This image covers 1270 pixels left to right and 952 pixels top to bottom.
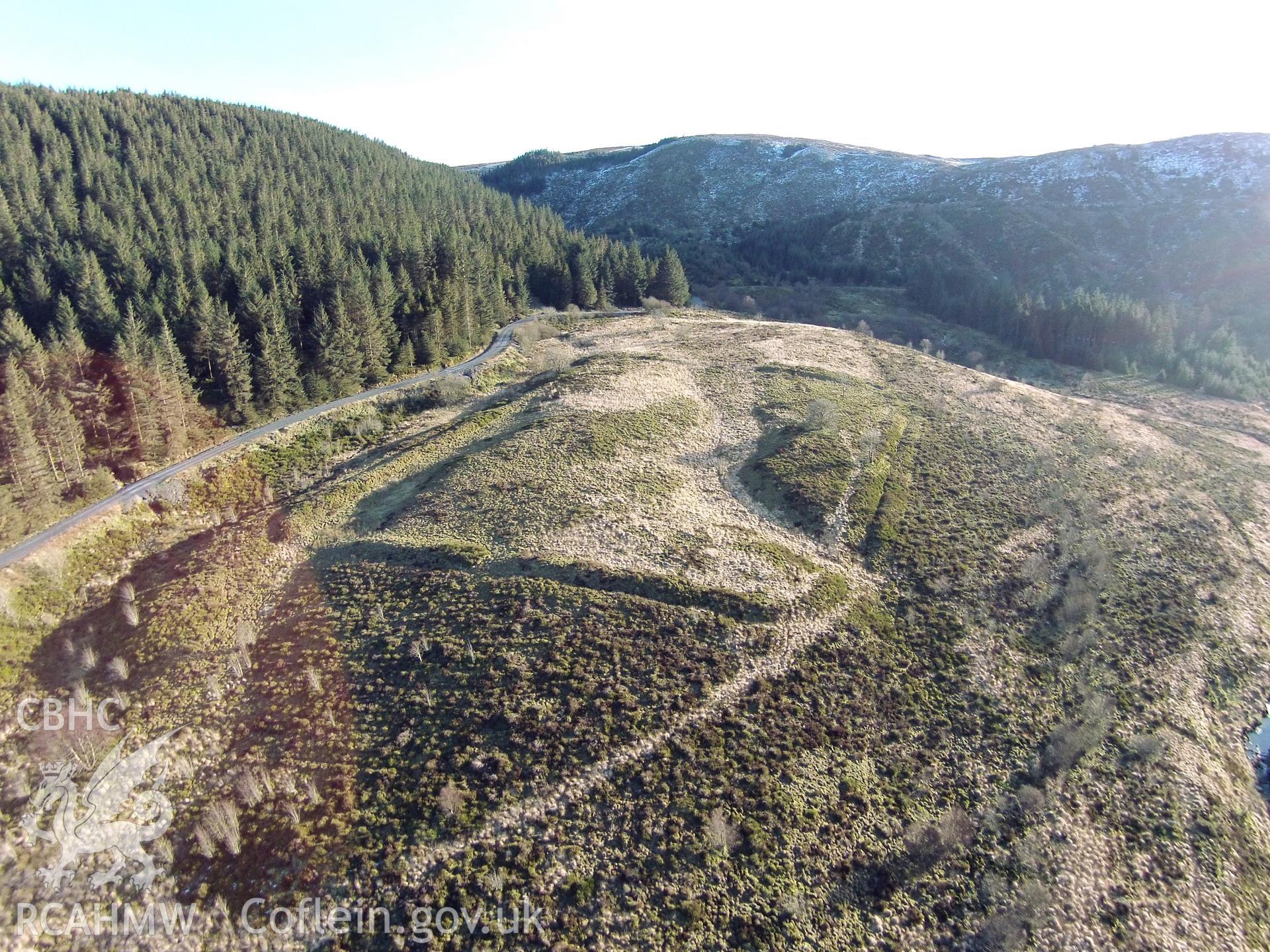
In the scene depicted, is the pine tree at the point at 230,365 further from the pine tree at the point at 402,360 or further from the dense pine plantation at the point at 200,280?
the pine tree at the point at 402,360

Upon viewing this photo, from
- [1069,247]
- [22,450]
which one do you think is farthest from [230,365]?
[1069,247]

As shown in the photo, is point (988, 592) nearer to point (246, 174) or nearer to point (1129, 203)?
point (246, 174)

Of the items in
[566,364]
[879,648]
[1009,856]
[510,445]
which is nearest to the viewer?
[1009,856]

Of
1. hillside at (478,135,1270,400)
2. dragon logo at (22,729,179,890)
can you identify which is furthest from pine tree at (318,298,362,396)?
hillside at (478,135,1270,400)

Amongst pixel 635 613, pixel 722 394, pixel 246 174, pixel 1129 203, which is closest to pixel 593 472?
pixel 635 613

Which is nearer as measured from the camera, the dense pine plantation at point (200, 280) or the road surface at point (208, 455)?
the road surface at point (208, 455)

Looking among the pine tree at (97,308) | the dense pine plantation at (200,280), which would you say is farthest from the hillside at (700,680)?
the pine tree at (97,308)

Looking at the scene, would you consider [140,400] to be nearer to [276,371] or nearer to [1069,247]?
[276,371]

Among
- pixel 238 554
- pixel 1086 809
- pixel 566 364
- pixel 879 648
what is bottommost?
pixel 1086 809
